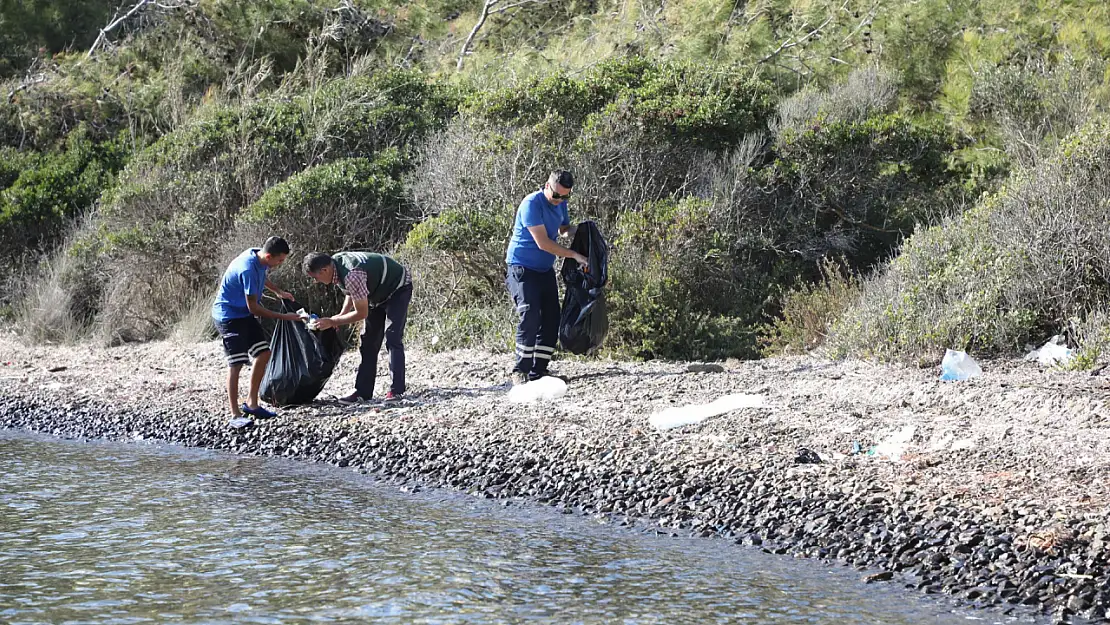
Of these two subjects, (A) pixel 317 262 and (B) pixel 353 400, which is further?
(B) pixel 353 400

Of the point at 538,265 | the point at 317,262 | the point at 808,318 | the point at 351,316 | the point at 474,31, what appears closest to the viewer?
the point at 317,262

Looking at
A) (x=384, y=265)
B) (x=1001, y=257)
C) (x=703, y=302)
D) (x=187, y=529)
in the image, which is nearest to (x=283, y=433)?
(x=384, y=265)

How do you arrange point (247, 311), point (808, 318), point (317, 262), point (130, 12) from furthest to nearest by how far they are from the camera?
point (130, 12), point (808, 318), point (247, 311), point (317, 262)

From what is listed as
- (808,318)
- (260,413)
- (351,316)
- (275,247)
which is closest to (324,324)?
(351,316)

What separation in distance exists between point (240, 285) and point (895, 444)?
4884mm

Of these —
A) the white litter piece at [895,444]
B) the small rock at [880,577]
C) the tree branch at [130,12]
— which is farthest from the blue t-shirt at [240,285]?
the tree branch at [130,12]

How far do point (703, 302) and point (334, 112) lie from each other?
22.2ft

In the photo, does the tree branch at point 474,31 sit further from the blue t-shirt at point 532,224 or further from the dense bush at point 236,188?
the blue t-shirt at point 532,224

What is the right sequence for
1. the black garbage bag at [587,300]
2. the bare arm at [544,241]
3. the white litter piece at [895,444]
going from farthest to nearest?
the black garbage bag at [587,300] → the bare arm at [544,241] → the white litter piece at [895,444]

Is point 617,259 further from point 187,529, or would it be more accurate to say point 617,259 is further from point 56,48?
point 56,48

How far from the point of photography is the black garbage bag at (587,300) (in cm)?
982

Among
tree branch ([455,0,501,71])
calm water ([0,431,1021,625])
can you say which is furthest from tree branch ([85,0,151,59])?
calm water ([0,431,1021,625])

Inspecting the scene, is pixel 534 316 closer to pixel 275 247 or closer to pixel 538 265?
pixel 538 265

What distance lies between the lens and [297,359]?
9.55m
